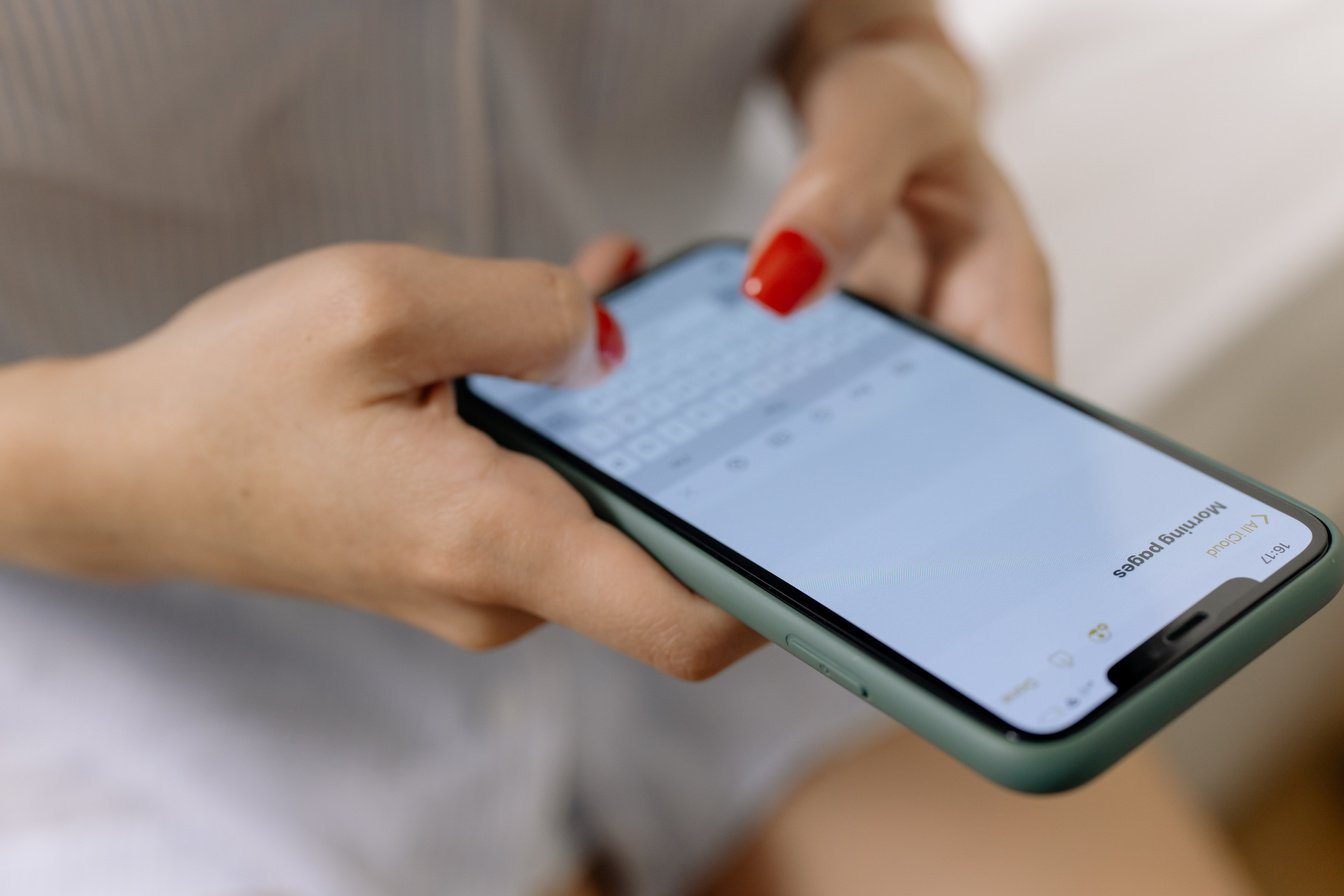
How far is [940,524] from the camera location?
0.33 metres

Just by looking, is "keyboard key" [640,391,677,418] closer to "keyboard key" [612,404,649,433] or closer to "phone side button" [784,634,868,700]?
"keyboard key" [612,404,649,433]

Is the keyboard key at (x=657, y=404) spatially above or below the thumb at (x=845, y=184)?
below

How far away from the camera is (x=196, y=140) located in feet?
1.36

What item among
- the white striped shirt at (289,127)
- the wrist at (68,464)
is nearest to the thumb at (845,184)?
the white striped shirt at (289,127)

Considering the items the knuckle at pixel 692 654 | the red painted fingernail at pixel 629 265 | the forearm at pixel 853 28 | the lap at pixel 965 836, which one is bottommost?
the lap at pixel 965 836

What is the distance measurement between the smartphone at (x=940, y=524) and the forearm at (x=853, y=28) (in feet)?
0.51

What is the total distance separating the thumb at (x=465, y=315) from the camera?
317mm

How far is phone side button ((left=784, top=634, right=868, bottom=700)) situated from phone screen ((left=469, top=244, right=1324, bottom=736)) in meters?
0.01

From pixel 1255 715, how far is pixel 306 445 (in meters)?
0.38

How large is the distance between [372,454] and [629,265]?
0.17m

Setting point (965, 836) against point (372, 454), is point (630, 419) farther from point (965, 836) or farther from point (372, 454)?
point (965, 836)

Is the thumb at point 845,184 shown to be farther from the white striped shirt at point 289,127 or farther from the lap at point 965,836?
the lap at point 965,836

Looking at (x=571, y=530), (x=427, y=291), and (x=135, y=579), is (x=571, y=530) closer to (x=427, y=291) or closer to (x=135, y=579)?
(x=427, y=291)

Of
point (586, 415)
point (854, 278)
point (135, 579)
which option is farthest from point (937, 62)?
point (135, 579)
